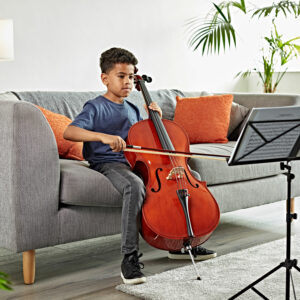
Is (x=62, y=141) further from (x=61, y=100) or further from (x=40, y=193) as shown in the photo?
(x=40, y=193)

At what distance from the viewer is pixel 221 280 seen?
7.29ft

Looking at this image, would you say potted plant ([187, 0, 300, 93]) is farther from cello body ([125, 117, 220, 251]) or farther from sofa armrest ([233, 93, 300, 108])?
cello body ([125, 117, 220, 251])

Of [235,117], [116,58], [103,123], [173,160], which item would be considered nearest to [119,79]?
[116,58]

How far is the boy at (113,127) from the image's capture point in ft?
7.41

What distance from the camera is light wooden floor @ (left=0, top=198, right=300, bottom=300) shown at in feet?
7.04

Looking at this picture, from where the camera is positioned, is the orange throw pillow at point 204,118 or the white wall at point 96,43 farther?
the white wall at point 96,43

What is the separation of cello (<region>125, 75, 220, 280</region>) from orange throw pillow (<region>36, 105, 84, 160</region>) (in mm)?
491

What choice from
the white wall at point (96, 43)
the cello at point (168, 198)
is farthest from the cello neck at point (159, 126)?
the white wall at point (96, 43)

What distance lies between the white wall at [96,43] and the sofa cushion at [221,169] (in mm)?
1523

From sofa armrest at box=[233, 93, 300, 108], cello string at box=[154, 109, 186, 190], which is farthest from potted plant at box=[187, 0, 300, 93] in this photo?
cello string at box=[154, 109, 186, 190]

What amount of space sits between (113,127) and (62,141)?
1.14ft

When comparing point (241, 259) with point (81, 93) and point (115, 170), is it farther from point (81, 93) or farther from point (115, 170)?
point (81, 93)

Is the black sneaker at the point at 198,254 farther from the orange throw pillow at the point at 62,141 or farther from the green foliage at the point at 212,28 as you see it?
the green foliage at the point at 212,28

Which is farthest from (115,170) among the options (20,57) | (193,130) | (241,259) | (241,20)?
(241,20)
